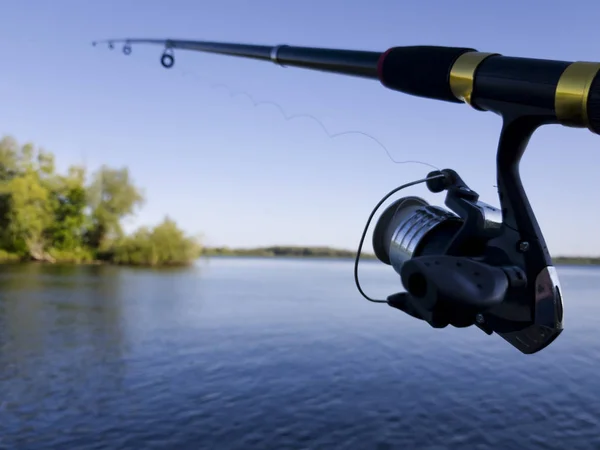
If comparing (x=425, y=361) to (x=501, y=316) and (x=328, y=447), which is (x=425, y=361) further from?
(x=501, y=316)

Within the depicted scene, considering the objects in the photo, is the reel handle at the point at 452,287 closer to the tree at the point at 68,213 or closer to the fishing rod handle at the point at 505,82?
the fishing rod handle at the point at 505,82

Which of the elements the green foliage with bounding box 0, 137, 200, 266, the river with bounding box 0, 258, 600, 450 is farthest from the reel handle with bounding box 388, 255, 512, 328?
the green foliage with bounding box 0, 137, 200, 266

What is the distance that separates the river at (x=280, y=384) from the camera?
21.6 feet

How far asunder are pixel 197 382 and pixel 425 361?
4592mm

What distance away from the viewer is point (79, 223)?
4681 centimetres

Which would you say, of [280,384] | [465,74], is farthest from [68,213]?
[465,74]

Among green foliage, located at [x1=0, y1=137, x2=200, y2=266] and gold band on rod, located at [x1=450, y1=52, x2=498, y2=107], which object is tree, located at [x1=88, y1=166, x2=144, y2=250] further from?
gold band on rod, located at [x1=450, y1=52, x2=498, y2=107]

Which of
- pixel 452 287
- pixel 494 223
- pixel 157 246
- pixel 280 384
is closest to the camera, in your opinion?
pixel 452 287

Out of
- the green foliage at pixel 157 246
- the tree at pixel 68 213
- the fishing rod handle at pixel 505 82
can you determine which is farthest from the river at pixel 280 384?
the tree at pixel 68 213

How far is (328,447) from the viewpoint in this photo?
20.3ft

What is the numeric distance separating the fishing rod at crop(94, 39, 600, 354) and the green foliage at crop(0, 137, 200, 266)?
151 ft

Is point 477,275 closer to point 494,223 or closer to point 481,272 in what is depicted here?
point 481,272

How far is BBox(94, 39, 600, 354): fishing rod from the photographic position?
45.1 inches

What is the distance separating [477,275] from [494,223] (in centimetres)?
20
